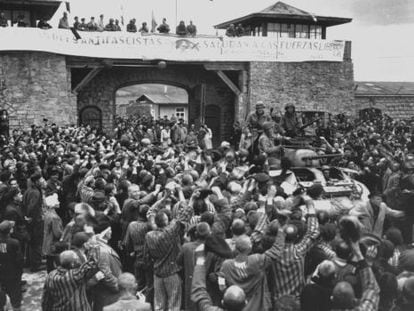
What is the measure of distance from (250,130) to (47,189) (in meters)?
6.05


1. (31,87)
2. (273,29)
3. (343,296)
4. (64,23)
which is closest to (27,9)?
(64,23)

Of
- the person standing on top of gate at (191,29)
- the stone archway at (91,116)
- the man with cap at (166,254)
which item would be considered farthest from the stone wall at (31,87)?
the man with cap at (166,254)

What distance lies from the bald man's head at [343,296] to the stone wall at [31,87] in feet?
63.7

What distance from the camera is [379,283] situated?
17.3 ft

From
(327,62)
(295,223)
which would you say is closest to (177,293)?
(295,223)

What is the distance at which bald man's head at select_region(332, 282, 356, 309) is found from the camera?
4586 mm

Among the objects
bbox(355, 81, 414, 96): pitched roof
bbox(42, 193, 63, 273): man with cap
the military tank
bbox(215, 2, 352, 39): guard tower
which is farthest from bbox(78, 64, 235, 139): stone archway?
bbox(42, 193, 63, 273): man with cap

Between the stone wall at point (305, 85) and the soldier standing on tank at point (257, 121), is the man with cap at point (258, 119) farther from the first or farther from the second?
the stone wall at point (305, 85)

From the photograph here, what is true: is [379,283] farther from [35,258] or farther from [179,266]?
[35,258]

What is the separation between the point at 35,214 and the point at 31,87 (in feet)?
42.9

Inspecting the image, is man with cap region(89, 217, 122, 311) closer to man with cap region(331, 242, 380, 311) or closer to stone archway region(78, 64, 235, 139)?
man with cap region(331, 242, 380, 311)

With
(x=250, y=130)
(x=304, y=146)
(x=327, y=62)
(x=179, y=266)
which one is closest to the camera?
(x=179, y=266)

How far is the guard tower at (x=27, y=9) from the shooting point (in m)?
25.6

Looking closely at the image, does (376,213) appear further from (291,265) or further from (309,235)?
(291,265)
